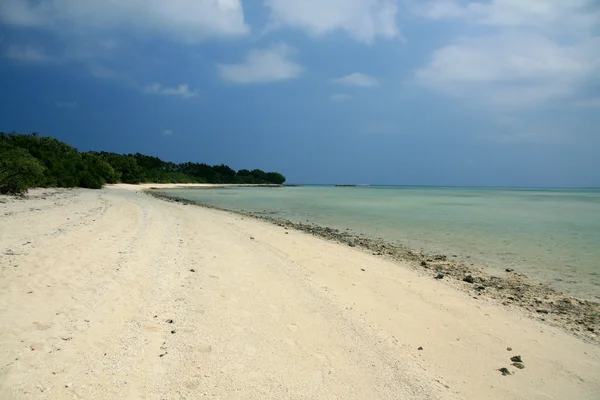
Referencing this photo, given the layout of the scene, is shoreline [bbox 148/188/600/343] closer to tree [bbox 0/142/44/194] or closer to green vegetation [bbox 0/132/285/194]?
tree [bbox 0/142/44/194]

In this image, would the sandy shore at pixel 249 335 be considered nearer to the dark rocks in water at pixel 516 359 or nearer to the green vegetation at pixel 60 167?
the dark rocks in water at pixel 516 359

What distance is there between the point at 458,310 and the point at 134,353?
5410mm

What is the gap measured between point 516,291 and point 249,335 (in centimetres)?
669

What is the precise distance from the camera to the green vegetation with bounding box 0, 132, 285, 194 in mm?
20797

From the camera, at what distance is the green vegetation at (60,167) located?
2080 centimetres

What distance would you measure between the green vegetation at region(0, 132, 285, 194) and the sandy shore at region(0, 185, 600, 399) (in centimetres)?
1700

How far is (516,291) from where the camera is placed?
7664mm

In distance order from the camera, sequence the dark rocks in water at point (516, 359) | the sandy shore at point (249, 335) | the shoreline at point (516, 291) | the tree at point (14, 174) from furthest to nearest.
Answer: the tree at point (14, 174)
the shoreline at point (516, 291)
the dark rocks in water at point (516, 359)
the sandy shore at point (249, 335)

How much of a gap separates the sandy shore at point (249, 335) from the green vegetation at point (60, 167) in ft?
55.8

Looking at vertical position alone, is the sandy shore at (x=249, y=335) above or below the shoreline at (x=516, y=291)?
above

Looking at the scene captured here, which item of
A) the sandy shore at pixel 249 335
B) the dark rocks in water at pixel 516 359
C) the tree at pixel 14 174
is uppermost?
the tree at pixel 14 174

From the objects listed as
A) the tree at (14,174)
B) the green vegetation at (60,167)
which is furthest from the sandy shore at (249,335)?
the green vegetation at (60,167)

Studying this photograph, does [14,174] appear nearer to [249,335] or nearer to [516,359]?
[249,335]

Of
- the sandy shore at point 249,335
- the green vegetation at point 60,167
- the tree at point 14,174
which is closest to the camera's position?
the sandy shore at point 249,335
